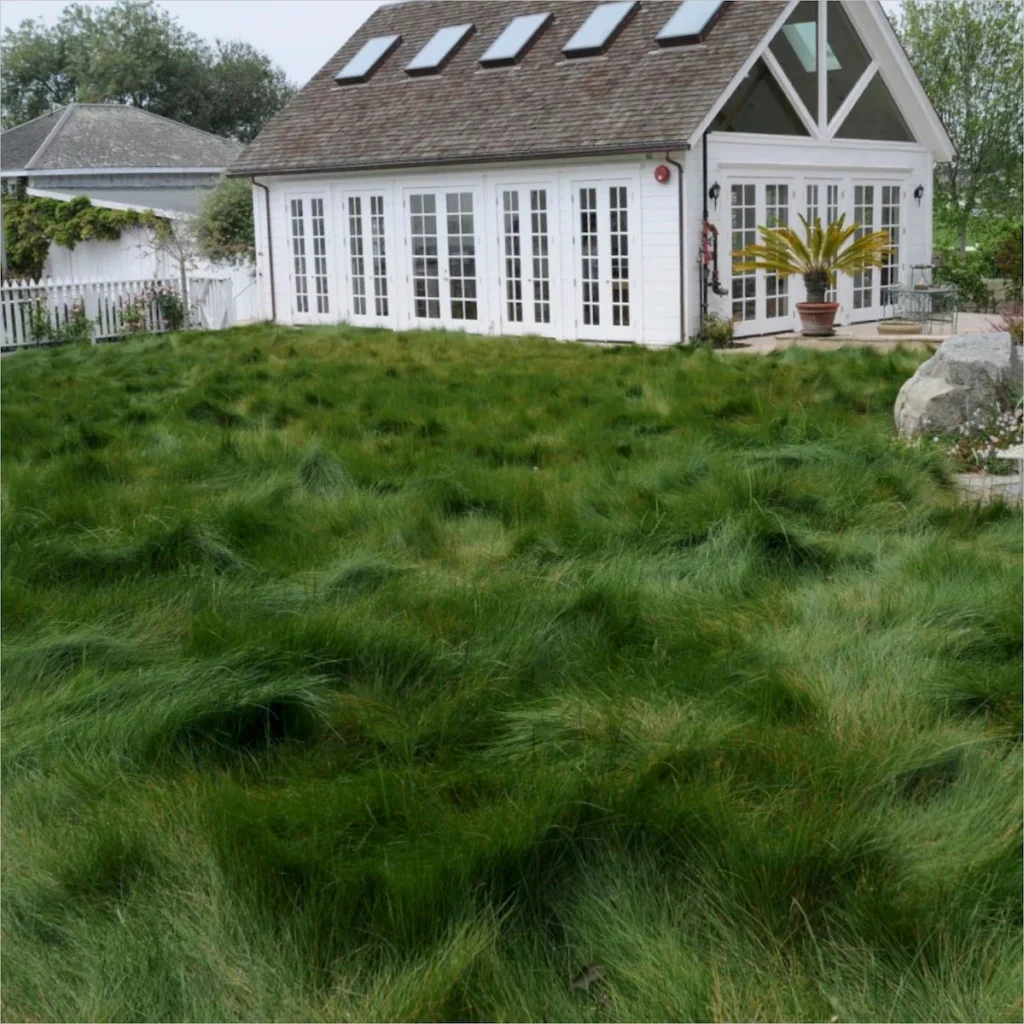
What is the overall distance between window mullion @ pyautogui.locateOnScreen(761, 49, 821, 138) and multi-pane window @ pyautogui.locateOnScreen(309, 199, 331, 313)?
23.7 ft

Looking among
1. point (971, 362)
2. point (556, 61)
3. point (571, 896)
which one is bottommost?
point (571, 896)

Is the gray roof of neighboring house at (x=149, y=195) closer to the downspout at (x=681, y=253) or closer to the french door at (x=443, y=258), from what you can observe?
the french door at (x=443, y=258)

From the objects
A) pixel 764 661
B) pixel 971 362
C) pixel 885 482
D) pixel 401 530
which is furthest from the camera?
pixel 971 362

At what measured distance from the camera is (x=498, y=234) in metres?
18.7

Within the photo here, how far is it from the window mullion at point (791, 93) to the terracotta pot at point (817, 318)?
8.60 feet

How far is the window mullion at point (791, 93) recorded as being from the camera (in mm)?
17422

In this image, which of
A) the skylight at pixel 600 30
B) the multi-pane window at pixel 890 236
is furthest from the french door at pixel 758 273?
the skylight at pixel 600 30

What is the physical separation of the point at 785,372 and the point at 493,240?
8.12m

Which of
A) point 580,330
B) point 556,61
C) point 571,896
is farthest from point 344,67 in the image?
point 571,896

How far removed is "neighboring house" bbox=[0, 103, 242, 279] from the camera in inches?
1165

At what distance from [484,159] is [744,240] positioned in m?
3.54

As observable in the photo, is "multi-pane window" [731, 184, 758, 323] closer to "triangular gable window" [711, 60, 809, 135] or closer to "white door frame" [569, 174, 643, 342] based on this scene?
"triangular gable window" [711, 60, 809, 135]

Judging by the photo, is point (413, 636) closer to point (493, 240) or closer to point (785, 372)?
point (785, 372)

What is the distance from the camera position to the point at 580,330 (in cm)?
1792
